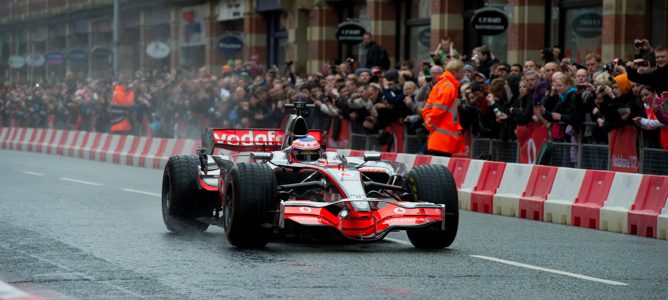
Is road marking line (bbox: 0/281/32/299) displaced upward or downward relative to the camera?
downward

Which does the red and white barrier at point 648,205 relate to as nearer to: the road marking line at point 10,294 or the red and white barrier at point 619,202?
the red and white barrier at point 619,202

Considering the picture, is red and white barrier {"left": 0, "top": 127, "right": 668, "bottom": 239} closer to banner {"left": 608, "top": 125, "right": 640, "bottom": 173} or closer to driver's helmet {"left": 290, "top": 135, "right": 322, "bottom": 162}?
banner {"left": 608, "top": 125, "right": 640, "bottom": 173}

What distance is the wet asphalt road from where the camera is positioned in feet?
34.3

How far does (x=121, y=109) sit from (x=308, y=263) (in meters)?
28.6

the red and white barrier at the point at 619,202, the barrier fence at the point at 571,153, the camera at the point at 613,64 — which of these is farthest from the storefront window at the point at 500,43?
the red and white barrier at the point at 619,202

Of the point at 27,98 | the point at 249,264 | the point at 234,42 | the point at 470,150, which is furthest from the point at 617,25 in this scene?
the point at 27,98

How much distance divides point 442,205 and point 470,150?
30.8ft

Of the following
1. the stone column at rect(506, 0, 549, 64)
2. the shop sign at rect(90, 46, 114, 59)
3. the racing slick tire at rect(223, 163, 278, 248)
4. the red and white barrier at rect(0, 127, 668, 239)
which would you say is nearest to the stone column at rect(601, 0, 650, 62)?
the stone column at rect(506, 0, 549, 64)

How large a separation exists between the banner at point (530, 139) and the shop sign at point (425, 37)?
45.3 feet

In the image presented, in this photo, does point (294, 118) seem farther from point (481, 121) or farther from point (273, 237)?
point (481, 121)

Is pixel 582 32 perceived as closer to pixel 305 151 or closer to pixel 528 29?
pixel 528 29

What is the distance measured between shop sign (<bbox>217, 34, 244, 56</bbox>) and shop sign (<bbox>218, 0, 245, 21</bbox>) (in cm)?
406

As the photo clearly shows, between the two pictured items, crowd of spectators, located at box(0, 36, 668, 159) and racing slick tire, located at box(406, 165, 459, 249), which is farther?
crowd of spectators, located at box(0, 36, 668, 159)

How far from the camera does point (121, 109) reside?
40188 mm
